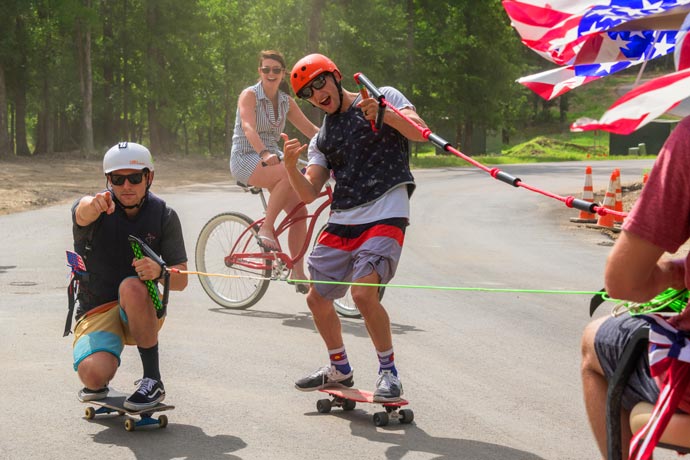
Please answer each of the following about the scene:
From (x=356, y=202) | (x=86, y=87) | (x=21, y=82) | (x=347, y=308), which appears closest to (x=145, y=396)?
(x=356, y=202)

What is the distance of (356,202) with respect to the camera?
19.7 feet

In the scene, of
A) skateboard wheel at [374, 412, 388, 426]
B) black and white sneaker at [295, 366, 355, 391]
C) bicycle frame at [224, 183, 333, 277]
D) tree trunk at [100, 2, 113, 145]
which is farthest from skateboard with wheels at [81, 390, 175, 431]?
tree trunk at [100, 2, 113, 145]

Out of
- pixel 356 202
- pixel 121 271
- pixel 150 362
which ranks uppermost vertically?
pixel 356 202

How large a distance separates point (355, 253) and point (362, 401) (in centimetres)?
83

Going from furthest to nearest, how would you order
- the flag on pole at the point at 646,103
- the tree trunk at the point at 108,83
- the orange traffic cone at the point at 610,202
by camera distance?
the tree trunk at the point at 108,83 < the orange traffic cone at the point at 610,202 < the flag on pole at the point at 646,103

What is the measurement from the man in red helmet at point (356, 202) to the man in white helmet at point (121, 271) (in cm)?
81

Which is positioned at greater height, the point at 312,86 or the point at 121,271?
the point at 312,86

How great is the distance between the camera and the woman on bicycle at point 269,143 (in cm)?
906

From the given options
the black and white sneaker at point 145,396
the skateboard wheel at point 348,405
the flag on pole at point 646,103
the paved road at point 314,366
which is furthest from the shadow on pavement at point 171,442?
the flag on pole at point 646,103

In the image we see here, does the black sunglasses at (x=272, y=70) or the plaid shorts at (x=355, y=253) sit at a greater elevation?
the black sunglasses at (x=272, y=70)

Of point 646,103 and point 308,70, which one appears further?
point 308,70

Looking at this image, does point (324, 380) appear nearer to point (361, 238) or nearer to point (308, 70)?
point (361, 238)

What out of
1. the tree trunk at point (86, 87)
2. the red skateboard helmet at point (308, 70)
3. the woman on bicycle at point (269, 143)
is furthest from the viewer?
the tree trunk at point (86, 87)

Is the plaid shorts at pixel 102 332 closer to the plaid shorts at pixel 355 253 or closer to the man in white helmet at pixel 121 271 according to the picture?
the man in white helmet at pixel 121 271
